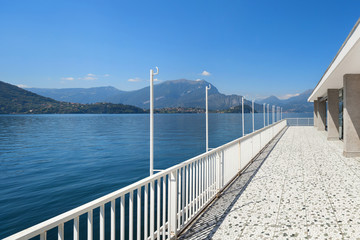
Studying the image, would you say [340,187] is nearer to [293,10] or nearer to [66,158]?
[66,158]

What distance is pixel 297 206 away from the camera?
3984 millimetres

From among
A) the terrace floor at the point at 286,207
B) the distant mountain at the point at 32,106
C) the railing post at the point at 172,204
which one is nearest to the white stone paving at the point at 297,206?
the terrace floor at the point at 286,207

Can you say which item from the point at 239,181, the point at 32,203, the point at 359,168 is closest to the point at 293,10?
the point at 359,168

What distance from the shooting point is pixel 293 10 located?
3456 cm

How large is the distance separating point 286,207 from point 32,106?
116 metres

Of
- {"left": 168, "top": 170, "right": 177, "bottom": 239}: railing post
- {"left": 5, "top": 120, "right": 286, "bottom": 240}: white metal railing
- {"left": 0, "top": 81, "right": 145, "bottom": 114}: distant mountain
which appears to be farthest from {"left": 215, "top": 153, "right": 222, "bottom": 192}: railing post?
{"left": 0, "top": 81, "right": 145, "bottom": 114}: distant mountain

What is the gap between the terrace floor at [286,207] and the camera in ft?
10.1

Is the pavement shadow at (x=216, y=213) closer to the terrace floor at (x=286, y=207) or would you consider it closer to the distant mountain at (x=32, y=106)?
the terrace floor at (x=286, y=207)

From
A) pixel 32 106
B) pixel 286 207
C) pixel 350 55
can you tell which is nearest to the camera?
pixel 286 207

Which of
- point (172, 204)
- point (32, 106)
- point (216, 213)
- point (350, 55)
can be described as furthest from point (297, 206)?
point (32, 106)

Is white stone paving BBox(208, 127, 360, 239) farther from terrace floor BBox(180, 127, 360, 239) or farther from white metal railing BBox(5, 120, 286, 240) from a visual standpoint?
white metal railing BBox(5, 120, 286, 240)

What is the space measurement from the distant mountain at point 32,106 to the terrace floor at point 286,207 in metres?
112

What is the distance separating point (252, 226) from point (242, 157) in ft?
11.2

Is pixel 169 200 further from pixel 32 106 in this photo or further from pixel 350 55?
pixel 32 106
